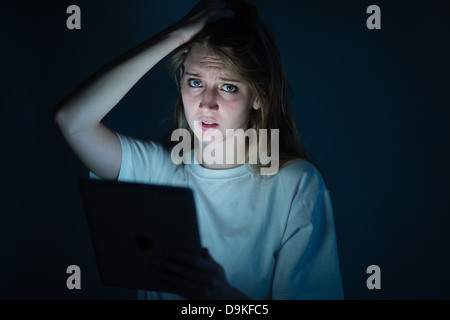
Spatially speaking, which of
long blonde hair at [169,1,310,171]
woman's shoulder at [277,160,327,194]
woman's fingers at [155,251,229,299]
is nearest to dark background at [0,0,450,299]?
long blonde hair at [169,1,310,171]

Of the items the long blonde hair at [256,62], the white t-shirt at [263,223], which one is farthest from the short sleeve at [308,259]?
the long blonde hair at [256,62]

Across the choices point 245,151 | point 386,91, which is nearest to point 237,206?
point 245,151

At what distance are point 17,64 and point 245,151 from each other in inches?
34.2

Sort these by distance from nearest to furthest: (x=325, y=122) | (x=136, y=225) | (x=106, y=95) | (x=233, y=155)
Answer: (x=136, y=225)
(x=106, y=95)
(x=233, y=155)
(x=325, y=122)

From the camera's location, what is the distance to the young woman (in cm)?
92

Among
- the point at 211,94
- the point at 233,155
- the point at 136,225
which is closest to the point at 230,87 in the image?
the point at 211,94

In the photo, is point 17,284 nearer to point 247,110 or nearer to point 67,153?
point 67,153

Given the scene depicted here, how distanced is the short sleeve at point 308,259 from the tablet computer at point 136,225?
11.9 inches

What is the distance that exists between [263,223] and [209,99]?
0.39 metres

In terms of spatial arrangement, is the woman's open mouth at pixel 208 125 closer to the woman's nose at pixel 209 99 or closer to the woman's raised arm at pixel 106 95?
the woman's nose at pixel 209 99

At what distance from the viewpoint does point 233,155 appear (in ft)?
3.57

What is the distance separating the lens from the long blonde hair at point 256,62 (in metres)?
0.96

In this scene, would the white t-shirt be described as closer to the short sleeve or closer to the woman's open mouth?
the short sleeve

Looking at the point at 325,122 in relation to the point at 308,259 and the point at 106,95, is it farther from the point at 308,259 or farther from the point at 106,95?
the point at 106,95
